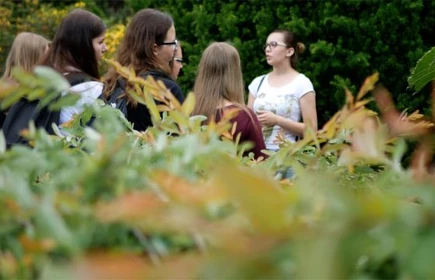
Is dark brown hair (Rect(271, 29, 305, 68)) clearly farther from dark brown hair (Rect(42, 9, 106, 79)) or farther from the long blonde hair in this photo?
dark brown hair (Rect(42, 9, 106, 79))

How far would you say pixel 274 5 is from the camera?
752 cm

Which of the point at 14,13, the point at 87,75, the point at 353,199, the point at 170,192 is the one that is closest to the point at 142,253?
the point at 170,192

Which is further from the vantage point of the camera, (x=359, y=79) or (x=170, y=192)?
(x=359, y=79)

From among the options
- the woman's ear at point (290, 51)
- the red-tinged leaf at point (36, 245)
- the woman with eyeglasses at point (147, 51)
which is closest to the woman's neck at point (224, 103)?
the woman with eyeglasses at point (147, 51)

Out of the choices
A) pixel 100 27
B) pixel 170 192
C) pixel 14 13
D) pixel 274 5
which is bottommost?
pixel 14 13

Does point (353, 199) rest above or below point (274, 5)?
above

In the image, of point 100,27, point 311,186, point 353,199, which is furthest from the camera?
point 100,27

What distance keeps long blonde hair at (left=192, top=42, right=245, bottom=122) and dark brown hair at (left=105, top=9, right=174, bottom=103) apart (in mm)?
252

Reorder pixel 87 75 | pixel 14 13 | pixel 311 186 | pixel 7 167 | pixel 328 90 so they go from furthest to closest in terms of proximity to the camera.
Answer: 1. pixel 14 13
2. pixel 328 90
3. pixel 87 75
4. pixel 7 167
5. pixel 311 186

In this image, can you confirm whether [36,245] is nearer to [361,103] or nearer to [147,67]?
[361,103]

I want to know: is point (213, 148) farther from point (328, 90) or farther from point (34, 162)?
point (328, 90)

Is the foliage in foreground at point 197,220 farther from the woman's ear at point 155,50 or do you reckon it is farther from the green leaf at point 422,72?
the woman's ear at point 155,50

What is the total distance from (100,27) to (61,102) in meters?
3.09

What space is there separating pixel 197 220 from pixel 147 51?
11.5 feet
